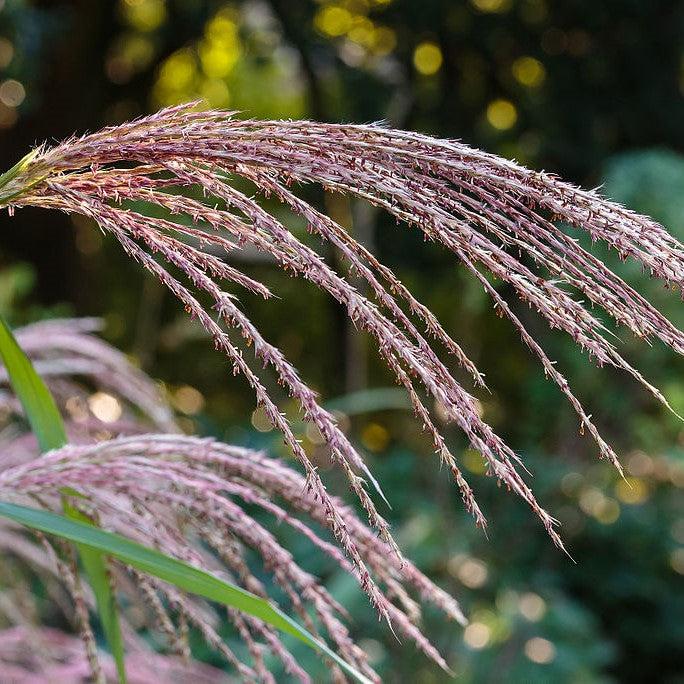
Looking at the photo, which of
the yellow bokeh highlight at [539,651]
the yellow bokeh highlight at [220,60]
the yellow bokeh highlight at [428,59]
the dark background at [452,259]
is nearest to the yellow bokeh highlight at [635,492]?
the dark background at [452,259]

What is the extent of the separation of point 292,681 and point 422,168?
1975 millimetres

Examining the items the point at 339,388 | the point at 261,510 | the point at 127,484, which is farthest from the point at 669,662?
the point at 127,484

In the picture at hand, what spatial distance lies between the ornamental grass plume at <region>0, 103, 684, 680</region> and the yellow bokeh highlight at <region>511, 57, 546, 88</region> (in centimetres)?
366

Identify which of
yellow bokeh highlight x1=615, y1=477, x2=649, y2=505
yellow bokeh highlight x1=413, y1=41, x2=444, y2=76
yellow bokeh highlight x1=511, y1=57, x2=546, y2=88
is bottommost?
yellow bokeh highlight x1=615, y1=477, x2=649, y2=505

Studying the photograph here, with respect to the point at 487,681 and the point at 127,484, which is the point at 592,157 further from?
the point at 127,484

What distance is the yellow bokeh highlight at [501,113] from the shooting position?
13.2 feet

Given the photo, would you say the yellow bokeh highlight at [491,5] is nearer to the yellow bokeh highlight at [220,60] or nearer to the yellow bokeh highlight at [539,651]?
the yellow bokeh highlight at [220,60]

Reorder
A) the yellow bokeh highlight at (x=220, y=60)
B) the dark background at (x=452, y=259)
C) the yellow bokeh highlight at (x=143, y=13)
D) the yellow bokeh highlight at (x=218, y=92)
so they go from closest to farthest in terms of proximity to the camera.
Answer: the dark background at (x=452, y=259)
the yellow bokeh highlight at (x=143, y=13)
the yellow bokeh highlight at (x=220, y=60)
the yellow bokeh highlight at (x=218, y=92)

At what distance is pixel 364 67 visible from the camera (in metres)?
4.07

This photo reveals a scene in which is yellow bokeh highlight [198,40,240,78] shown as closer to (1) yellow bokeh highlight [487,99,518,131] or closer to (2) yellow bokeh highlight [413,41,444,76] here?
(2) yellow bokeh highlight [413,41,444,76]

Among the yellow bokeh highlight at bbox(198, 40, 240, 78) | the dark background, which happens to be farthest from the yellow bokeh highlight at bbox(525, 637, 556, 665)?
the yellow bokeh highlight at bbox(198, 40, 240, 78)

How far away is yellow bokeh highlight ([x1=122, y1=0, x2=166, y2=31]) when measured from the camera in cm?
487

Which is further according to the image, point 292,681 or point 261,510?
point 261,510

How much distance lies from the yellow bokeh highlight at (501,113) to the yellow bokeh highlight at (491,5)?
35 cm
